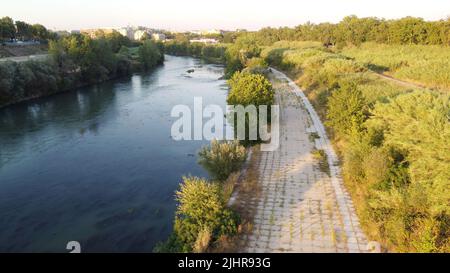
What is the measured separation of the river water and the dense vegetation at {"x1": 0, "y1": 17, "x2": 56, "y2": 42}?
3678cm

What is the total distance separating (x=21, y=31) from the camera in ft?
210

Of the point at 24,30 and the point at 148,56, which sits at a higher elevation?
the point at 24,30

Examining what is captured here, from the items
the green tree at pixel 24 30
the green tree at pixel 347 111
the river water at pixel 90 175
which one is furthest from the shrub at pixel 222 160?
the green tree at pixel 24 30

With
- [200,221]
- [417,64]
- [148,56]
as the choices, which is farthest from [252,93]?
[148,56]

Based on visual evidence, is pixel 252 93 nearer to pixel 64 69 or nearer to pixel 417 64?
pixel 417 64

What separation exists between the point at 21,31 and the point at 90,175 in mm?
61400

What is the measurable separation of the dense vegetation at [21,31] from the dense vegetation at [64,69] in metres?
19.5

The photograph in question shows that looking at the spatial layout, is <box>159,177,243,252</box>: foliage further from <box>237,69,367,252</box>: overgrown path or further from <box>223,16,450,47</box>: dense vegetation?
<box>223,16,450,47</box>: dense vegetation

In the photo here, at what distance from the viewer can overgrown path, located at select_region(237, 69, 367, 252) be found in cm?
812

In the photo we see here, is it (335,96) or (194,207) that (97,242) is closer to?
(194,207)

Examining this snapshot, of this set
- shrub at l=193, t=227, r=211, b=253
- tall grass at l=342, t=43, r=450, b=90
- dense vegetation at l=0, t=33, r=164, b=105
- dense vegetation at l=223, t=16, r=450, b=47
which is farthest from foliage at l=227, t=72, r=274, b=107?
dense vegetation at l=223, t=16, r=450, b=47

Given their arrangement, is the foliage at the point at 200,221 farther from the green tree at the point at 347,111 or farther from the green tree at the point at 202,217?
the green tree at the point at 347,111

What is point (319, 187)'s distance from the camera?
1114cm

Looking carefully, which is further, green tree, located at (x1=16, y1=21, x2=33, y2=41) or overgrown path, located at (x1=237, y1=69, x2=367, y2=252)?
green tree, located at (x1=16, y1=21, x2=33, y2=41)
